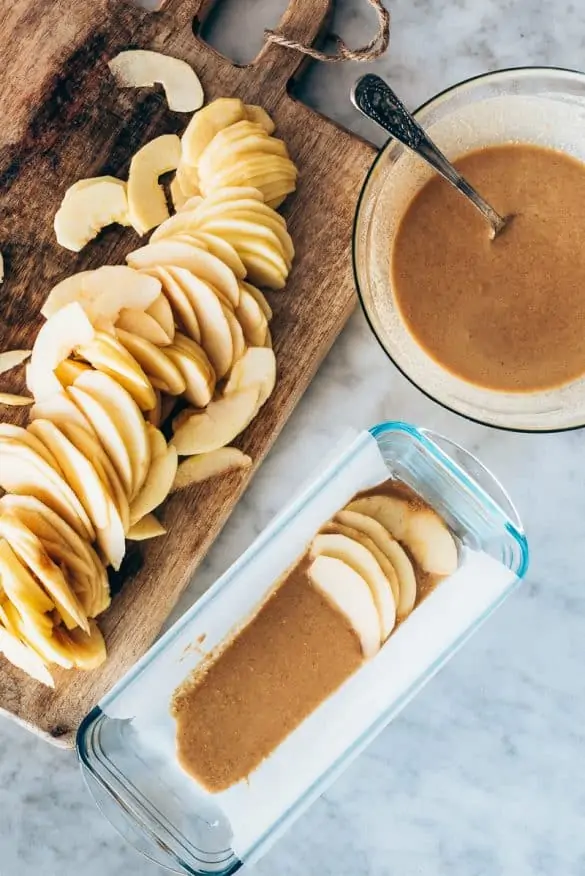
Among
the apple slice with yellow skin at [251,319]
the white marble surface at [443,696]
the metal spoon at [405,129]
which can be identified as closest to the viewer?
the metal spoon at [405,129]

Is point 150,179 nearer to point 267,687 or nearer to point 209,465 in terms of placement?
point 209,465

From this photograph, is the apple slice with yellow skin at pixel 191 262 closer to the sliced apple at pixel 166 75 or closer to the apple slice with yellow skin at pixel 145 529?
the sliced apple at pixel 166 75

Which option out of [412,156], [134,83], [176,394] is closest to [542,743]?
[176,394]

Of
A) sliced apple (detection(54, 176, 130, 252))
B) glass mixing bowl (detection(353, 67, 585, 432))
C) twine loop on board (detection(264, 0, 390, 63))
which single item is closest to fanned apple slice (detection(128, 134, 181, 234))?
sliced apple (detection(54, 176, 130, 252))

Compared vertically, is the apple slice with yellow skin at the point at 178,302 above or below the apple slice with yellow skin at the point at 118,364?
above

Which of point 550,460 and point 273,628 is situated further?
point 550,460

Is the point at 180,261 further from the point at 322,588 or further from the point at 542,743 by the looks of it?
the point at 542,743

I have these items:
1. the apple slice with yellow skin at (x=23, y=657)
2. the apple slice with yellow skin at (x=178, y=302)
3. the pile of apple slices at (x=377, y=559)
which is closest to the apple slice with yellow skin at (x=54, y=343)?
the apple slice with yellow skin at (x=178, y=302)
